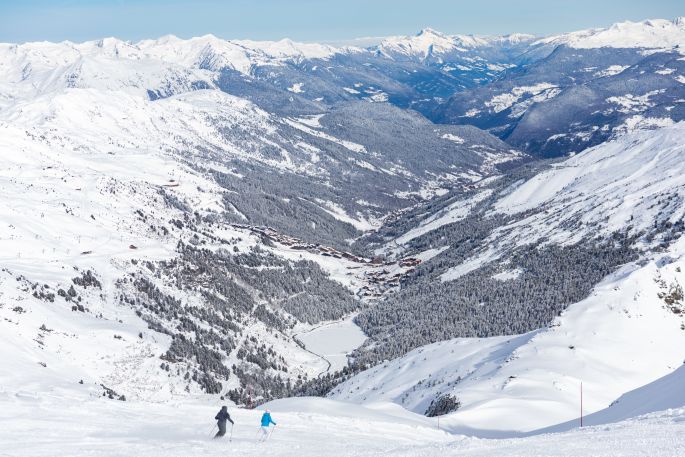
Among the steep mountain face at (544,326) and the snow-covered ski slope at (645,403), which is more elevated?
the steep mountain face at (544,326)

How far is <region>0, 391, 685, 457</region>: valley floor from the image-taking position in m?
29.2

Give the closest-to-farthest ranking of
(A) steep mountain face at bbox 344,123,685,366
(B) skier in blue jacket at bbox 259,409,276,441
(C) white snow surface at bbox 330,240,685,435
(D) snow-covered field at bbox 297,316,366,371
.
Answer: (B) skier in blue jacket at bbox 259,409,276,441
(C) white snow surface at bbox 330,240,685,435
(A) steep mountain face at bbox 344,123,685,366
(D) snow-covered field at bbox 297,316,366,371

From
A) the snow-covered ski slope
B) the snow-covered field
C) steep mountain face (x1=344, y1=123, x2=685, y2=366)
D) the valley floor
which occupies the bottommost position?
the valley floor

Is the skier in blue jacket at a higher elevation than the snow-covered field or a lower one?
lower

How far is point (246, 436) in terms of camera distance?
36031 millimetres

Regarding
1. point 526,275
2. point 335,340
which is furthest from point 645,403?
point 526,275

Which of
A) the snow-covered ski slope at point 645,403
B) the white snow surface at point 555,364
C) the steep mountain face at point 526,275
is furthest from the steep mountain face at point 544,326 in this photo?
the snow-covered ski slope at point 645,403

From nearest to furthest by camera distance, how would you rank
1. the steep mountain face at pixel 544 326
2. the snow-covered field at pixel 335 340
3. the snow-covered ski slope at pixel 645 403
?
the snow-covered ski slope at pixel 645 403 < the steep mountain face at pixel 544 326 < the snow-covered field at pixel 335 340

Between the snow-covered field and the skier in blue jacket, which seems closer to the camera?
the skier in blue jacket

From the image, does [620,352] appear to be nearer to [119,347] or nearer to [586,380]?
[586,380]

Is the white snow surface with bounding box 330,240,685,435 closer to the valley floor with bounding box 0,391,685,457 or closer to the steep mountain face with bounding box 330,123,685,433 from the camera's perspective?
the steep mountain face with bounding box 330,123,685,433

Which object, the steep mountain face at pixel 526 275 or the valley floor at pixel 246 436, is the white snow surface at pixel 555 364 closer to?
the valley floor at pixel 246 436

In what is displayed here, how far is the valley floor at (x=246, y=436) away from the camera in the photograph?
2922 centimetres

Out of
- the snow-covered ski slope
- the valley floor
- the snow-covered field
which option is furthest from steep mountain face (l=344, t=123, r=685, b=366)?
the valley floor
